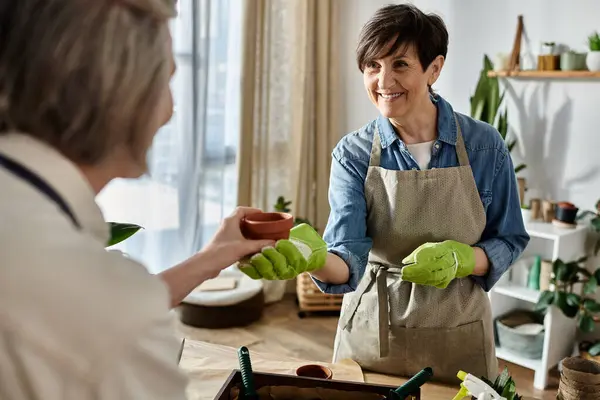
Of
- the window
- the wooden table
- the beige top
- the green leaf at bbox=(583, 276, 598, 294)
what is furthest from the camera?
the window

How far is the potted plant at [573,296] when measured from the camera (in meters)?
2.90

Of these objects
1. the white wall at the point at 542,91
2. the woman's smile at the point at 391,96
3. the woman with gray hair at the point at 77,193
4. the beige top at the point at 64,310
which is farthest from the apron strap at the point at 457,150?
the white wall at the point at 542,91

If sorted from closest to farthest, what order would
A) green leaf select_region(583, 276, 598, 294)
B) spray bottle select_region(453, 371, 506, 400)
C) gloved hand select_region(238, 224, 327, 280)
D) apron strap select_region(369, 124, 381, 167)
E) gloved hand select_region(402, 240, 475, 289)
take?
spray bottle select_region(453, 371, 506, 400) → gloved hand select_region(238, 224, 327, 280) → gloved hand select_region(402, 240, 475, 289) → apron strap select_region(369, 124, 381, 167) → green leaf select_region(583, 276, 598, 294)

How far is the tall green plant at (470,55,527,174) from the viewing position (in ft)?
10.4

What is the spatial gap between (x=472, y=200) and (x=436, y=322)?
0.33 m

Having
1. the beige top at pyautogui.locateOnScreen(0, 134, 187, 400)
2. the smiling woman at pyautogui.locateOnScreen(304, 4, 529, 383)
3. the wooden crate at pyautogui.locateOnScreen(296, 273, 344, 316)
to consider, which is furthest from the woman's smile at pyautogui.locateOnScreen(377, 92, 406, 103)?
the wooden crate at pyautogui.locateOnScreen(296, 273, 344, 316)

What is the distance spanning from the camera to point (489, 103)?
10.5ft

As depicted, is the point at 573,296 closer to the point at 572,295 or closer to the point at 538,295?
the point at 572,295

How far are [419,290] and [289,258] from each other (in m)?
0.46

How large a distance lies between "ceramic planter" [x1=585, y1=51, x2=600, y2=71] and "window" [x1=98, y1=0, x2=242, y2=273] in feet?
6.02

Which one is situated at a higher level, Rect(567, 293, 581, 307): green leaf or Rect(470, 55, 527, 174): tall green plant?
Rect(470, 55, 527, 174): tall green plant

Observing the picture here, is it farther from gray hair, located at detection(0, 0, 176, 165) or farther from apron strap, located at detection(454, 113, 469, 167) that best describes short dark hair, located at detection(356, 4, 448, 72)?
gray hair, located at detection(0, 0, 176, 165)

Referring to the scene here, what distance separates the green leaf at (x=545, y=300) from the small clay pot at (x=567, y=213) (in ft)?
1.16

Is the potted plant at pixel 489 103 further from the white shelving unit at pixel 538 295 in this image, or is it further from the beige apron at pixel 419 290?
the beige apron at pixel 419 290
